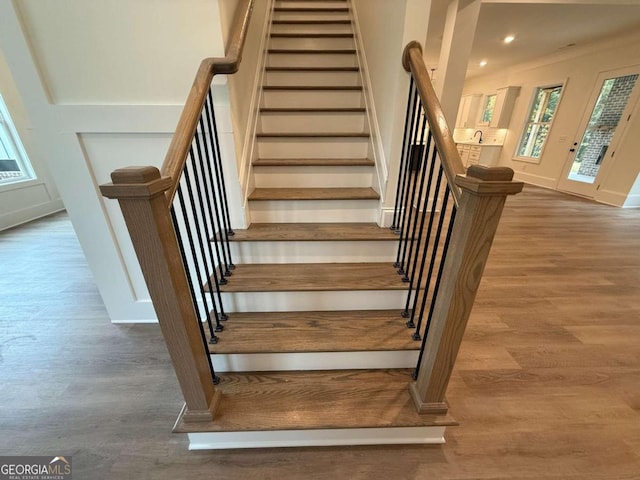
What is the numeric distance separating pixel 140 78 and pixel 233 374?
164 cm

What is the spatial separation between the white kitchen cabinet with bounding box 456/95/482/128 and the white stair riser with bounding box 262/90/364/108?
22.8 feet

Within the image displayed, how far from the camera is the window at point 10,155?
396cm

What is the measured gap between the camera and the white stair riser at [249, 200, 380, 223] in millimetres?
1782

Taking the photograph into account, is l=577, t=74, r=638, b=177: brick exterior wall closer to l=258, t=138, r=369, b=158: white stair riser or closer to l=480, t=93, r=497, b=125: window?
l=480, t=93, r=497, b=125: window

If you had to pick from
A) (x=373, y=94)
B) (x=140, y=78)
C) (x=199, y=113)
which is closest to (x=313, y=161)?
(x=373, y=94)

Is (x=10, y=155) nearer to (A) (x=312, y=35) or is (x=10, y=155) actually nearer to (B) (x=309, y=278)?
(A) (x=312, y=35)

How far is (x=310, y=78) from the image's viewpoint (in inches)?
94.6

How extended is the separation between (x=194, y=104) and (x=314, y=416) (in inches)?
56.9

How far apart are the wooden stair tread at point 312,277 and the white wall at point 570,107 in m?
5.69

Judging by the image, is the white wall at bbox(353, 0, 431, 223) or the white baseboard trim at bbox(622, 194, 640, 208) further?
the white baseboard trim at bbox(622, 194, 640, 208)

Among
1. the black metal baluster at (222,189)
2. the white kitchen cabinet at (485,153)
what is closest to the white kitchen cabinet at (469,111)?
the white kitchen cabinet at (485,153)

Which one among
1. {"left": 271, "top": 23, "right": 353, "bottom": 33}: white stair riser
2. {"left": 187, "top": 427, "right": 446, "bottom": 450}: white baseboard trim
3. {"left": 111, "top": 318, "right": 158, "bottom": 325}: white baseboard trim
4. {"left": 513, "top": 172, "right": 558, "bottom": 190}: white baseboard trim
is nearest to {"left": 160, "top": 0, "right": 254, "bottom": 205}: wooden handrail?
{"left": 187, "top": 427, "right": 446, "bottom": 450}: white baseboard trim

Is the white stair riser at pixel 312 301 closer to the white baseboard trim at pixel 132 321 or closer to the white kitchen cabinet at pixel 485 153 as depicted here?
the white baseboard trim at pixel 132 321

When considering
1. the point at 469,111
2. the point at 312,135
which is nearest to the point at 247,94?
the point at 312,135
